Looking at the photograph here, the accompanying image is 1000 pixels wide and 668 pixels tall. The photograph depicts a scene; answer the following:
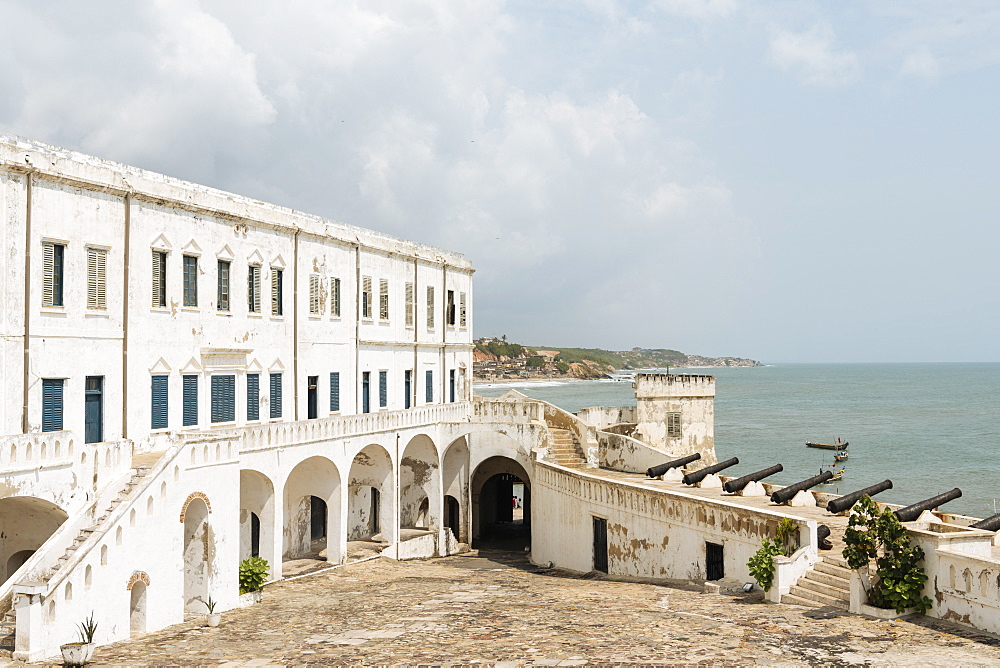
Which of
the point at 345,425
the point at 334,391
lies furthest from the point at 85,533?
the point at 334,391

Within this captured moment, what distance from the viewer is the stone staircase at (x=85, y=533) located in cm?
1527

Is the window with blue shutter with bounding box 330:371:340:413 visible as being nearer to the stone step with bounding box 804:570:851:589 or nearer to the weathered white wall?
the weathered white wall

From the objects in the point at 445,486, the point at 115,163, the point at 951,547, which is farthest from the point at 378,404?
the point at 951,547

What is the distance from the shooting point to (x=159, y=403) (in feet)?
78.2

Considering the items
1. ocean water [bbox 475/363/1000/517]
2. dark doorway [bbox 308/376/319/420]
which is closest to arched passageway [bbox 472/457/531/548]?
dark doorway [bbox 308/376/319/420]

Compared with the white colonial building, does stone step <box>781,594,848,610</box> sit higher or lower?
lower

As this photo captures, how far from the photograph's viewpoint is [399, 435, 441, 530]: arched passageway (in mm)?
36906

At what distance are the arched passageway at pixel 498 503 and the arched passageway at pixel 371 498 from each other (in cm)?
529

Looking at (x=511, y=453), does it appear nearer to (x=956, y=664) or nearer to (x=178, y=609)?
(x=178, y=609)

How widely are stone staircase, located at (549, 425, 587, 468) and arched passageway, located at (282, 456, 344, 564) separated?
30.7ft

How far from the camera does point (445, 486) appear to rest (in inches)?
1501

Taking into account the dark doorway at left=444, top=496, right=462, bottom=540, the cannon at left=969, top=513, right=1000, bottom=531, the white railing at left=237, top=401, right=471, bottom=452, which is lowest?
the dark doorway at left=444, top=496, right=462, bottom=540

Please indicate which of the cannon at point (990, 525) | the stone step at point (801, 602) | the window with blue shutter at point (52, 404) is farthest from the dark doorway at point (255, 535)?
the cannon at point (990, 525)

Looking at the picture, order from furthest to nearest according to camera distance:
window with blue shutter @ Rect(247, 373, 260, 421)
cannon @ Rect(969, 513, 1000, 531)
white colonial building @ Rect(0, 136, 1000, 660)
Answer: window with blue shutter @ Rect(247, 373, 260, 421)
cannon @ Rect(969, 513, 1000, 531)
white colonial building @ Rect(0, 136, 1000, 660)
